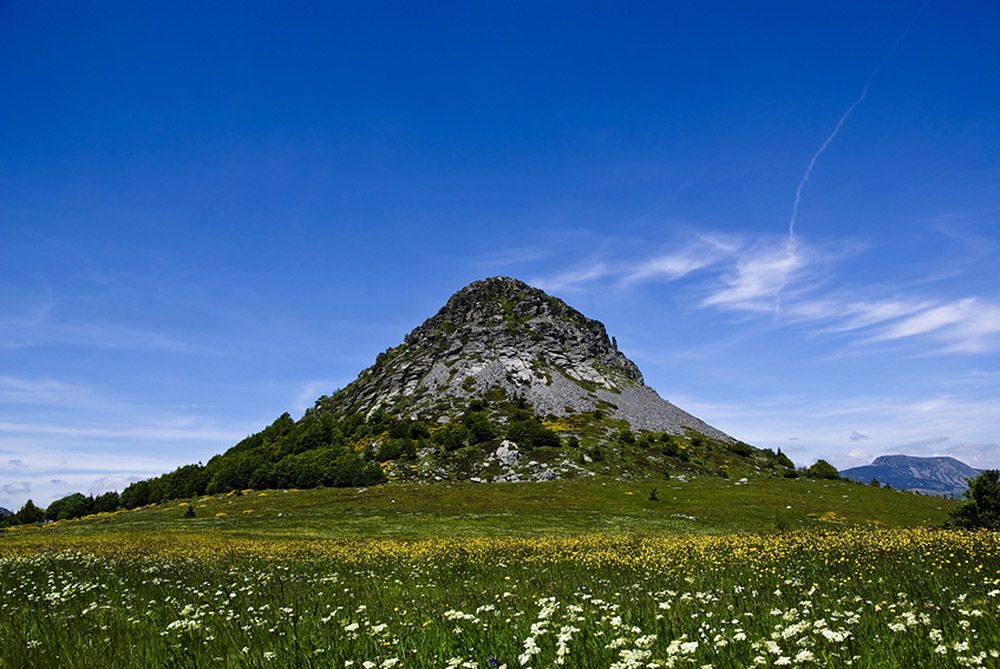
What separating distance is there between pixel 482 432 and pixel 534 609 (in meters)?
113

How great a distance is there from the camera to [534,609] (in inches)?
370

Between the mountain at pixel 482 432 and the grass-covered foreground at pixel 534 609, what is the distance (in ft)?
275

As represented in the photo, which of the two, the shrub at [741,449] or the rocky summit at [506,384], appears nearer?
the shrub at [741,449]

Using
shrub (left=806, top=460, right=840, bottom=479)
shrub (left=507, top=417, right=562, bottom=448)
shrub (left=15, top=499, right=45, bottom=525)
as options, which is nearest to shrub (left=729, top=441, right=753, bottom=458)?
shrub (left=806, top=460, right=840, bottom=479)

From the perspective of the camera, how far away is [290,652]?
6.88 meters

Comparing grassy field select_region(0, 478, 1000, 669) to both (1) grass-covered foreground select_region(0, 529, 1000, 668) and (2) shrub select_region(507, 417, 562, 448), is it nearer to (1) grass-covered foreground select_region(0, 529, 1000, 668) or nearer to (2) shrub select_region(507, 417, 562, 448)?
(1) grass-covered foreground select_region(0, 529, 1000, 668)

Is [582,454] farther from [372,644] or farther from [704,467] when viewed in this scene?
[372,644]

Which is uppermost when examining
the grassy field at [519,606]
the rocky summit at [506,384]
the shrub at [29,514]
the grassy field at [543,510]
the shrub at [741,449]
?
the rocky summit at [506,384]

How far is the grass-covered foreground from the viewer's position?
6031mm

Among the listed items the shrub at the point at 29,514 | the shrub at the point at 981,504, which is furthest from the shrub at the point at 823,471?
the shrub at the point at 29,514

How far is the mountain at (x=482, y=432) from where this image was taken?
106438mm

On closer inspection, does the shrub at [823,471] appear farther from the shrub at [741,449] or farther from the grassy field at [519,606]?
the grassy field at [519,606]

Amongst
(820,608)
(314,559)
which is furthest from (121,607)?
(820,608)

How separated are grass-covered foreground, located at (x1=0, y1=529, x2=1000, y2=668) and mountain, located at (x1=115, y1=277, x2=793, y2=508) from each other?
275ft
